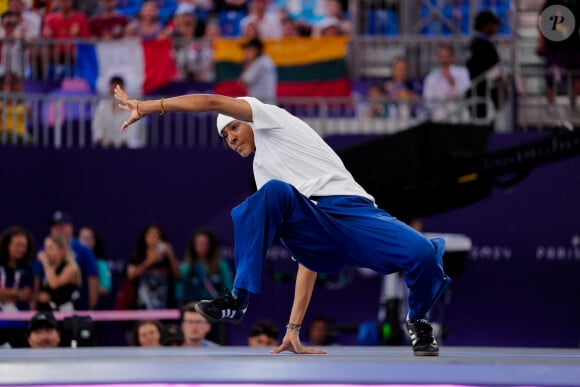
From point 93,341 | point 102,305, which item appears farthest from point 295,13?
point 93,341

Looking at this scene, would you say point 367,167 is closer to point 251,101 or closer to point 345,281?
point 345,281

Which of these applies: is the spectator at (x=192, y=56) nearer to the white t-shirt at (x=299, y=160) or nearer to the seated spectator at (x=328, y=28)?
the seated spectator at (x=328, y=28)

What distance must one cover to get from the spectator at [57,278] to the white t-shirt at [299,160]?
16.1 feet

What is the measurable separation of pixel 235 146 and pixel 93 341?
3.42 meters

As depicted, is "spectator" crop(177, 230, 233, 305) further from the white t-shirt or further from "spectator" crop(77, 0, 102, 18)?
the white t-shirt

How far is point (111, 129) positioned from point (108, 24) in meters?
2.36

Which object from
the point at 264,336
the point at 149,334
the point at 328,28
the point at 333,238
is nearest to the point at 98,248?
the point at 149,334

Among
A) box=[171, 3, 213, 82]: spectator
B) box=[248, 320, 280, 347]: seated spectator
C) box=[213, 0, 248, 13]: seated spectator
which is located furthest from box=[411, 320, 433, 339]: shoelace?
box=[213, 0, 248, 13]: seated spectator

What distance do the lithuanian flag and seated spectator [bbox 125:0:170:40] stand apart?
1.48 metres

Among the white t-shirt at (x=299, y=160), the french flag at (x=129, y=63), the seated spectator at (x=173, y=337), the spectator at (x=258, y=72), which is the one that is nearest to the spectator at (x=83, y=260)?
the french flag at (x=129, y=63)

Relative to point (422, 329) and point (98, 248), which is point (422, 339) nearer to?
point (422, 329)

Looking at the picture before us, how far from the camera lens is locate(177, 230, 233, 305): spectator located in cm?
1234

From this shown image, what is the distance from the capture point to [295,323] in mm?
7367

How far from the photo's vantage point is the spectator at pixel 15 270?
11.6m
